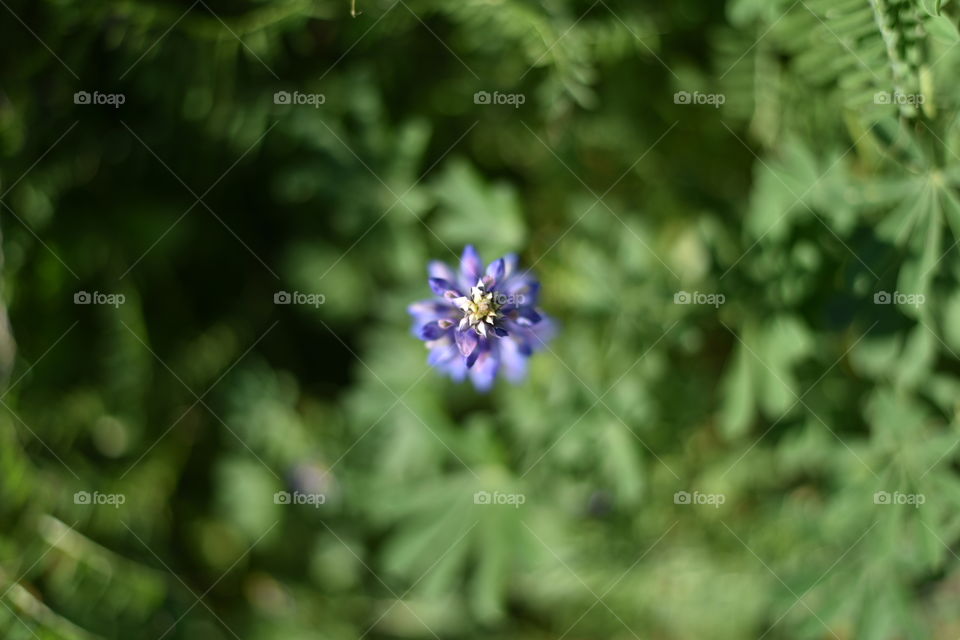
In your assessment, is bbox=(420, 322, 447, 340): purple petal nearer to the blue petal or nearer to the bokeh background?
→ the blue petal

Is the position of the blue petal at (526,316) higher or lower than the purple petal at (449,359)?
higher

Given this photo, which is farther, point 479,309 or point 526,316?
point 526,316

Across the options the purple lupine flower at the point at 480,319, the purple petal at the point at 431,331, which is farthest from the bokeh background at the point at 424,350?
the purple petal at the point at 431,331

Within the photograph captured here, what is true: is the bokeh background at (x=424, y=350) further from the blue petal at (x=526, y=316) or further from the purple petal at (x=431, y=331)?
the purple petal at (x=431, y=331)

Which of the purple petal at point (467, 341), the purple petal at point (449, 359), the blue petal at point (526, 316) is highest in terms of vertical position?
the blue petal at point (526, 316)

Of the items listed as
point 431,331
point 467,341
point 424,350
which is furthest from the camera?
point 424,350

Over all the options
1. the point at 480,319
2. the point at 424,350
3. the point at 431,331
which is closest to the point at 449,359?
the point at 431,331

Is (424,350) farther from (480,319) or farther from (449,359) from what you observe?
(480,319)
